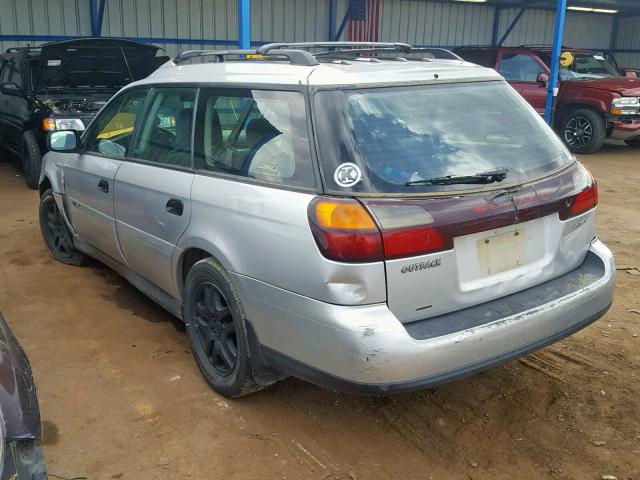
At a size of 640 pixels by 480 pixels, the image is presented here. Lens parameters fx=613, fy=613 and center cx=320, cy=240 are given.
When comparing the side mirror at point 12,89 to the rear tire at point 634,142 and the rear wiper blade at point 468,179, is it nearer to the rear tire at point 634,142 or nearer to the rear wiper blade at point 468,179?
the rear wiper blade at point 468,179

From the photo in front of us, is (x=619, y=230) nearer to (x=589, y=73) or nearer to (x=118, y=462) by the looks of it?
(x=118, y=462)

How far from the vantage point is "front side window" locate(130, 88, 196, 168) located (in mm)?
3293

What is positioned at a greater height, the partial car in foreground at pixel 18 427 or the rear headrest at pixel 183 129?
the rear headrest at pixel 183 129

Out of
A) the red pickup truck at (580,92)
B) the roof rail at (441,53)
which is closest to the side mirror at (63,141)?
the roof rail at (441,53)

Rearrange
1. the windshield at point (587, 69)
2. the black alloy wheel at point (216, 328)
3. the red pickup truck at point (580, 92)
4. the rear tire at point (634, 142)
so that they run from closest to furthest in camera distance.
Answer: the black alloy wheel at point (216, 328), the red pickup truck at point (580, 92), the windshield at point (587, 69), the rear tire at point (634, 142)

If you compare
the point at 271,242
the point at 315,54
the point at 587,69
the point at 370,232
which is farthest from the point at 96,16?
the point at 370,232

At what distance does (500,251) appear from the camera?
2.60m

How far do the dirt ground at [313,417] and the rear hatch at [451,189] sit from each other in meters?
0.71

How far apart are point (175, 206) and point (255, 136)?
653 mm

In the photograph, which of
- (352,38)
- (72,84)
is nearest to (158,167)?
(72,84)

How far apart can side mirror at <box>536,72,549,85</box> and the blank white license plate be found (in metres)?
9.91

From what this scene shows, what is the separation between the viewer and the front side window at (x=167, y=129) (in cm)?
329

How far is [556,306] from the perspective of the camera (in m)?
2.69

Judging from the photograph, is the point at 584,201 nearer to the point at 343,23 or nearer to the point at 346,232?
the point at 346,232
